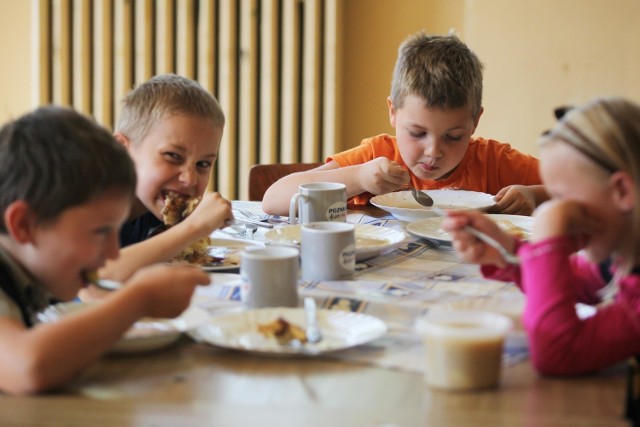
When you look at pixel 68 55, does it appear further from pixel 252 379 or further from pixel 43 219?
pixel 252 379

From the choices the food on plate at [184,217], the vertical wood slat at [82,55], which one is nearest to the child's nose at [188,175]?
the food on plate at [184,217]

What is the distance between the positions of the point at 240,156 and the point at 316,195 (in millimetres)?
1937

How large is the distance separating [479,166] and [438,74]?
1.04 ft

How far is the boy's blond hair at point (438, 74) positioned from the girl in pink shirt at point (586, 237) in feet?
3.46

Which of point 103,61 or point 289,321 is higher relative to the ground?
point 103,61

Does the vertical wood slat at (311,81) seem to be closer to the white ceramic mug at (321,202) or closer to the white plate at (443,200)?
the white plate at (443,200)

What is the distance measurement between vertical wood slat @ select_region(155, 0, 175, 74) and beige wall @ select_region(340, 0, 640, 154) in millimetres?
716

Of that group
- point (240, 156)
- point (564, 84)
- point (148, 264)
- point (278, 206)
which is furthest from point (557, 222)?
point (240, 156)

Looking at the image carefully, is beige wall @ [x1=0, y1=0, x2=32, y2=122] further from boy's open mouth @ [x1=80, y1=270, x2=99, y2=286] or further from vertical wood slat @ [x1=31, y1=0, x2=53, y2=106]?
boy's open mouth @ [x1=80, y1=270, x2=99, y2=286]

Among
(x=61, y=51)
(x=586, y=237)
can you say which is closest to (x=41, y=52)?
(x=61, y=51)

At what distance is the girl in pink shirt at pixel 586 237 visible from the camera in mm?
912

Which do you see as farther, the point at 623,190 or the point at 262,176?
the point at 262,176

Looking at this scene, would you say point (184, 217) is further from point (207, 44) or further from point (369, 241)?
point (207, 44)

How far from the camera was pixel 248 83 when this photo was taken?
343cm
